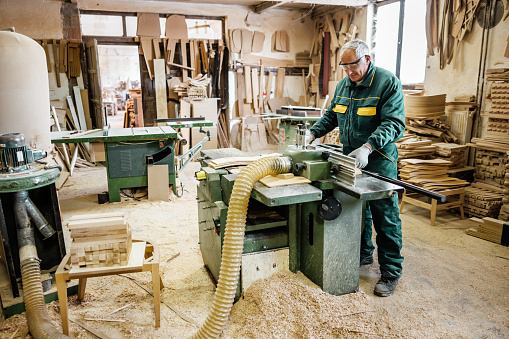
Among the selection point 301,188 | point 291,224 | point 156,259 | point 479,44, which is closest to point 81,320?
point 156,259

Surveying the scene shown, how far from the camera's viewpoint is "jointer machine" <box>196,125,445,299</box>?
7.36 ft

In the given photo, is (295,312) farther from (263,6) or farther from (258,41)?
(258,41)

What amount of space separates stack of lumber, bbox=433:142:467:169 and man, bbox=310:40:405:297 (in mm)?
2011

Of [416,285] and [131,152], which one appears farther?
[131,152]

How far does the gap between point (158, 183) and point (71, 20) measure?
398 centimetres

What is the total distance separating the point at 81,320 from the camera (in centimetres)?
241

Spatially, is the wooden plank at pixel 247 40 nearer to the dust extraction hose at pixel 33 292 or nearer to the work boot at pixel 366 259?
the work boot at pixel 366 259

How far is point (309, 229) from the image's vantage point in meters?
2.48

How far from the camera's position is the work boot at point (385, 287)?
266 cm

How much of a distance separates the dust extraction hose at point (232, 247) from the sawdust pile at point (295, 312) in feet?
0.64

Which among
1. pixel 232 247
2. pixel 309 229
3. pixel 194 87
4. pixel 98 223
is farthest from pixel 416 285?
pixel 194 87

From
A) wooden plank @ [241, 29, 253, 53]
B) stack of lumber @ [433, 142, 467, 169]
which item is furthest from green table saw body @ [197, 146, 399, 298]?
wooden plank @ [241, 29, 253, 53]

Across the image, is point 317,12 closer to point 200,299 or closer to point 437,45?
point 437,45

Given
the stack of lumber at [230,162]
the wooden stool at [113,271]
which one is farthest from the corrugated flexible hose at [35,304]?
the stack of lumber at [230,162]
